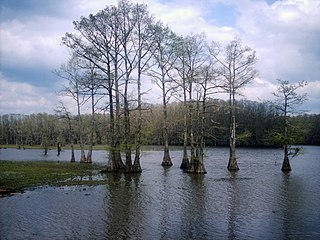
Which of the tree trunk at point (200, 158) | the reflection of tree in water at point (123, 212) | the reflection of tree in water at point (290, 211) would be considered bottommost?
the reflection of tree in water at point (290, 211)

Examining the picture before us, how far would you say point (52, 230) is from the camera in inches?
510

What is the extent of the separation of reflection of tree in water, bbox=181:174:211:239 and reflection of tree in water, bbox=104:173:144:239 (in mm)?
1921

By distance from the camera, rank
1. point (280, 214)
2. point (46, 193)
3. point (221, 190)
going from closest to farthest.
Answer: point (280, 214)
point (46, 193)
point (221, 190)

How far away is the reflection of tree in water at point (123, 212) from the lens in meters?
12.8

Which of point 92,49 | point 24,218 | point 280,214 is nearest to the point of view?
point 24,218

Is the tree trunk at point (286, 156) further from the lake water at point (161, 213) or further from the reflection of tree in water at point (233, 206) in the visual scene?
the lake water at point (161, 213)

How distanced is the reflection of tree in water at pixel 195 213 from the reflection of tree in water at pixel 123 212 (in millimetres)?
1921

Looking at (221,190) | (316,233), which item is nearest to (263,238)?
(316,233)

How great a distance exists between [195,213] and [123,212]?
351cm

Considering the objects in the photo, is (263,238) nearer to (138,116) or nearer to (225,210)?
(225,210)

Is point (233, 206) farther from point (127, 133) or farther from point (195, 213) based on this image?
point (127, 133)

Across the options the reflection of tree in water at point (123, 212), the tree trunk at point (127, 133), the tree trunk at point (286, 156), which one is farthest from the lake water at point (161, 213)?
the tree trunk at point (286, 156)

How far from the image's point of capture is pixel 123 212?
16156 millimetres

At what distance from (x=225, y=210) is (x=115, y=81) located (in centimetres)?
2191
